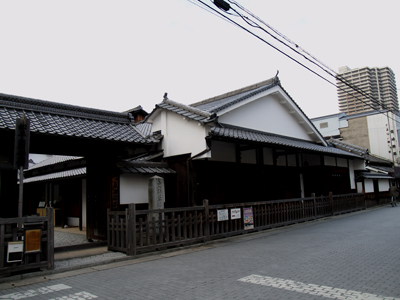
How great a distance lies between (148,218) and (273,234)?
5.87 m

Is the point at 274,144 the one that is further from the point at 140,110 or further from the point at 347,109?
the point at 347,109

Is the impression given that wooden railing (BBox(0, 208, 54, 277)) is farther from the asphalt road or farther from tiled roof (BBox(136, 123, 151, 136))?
tiled roof (BBox(136, 123, 151, 136))

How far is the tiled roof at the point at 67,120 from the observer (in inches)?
343

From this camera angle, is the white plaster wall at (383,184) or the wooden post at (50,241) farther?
the white plaster wall at (383,184)

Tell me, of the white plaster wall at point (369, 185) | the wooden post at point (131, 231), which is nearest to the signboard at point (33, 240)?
the wooden post at point (131, 231)

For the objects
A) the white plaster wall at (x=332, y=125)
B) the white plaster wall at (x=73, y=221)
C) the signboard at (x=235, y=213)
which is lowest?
the white plaster wall at (x=73, y=221)

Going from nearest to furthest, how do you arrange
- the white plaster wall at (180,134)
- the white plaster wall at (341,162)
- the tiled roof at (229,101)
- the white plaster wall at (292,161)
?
the white plaster wall at (180,134) < the tiled roof at (229,101) < the white plaster wall at (292,161) < the white plaster wall at (341,162)

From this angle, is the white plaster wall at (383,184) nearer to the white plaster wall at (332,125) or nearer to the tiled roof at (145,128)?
the white plaster wall at (332,125)

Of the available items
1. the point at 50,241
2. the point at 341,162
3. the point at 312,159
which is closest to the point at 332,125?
the point at 341,162

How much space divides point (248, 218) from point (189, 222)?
3.46 meters

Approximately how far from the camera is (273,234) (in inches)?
509

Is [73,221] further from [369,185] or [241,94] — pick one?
[369,185]

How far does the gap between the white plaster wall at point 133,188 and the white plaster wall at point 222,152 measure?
351cm

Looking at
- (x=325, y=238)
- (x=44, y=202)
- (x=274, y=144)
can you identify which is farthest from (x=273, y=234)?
(x=44, y=202)
